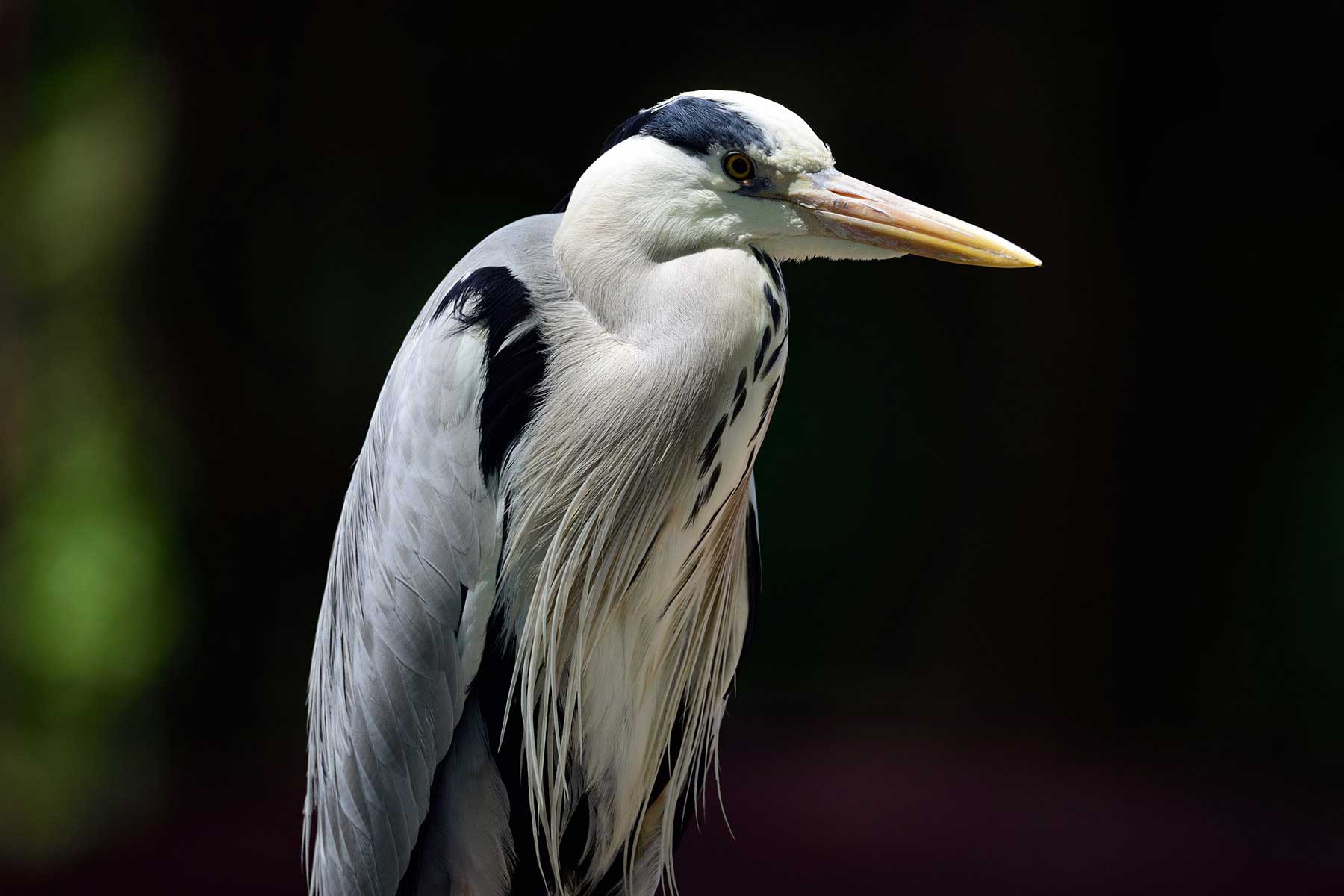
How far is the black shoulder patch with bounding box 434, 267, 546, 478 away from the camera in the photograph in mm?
1031

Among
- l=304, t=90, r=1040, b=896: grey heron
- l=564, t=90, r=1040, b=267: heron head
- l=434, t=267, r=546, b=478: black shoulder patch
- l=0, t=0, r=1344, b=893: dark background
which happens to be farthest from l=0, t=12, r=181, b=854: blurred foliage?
l=564, t=90, r=1040, b=267: heron head

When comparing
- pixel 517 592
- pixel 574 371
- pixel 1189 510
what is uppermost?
pixel 574 371

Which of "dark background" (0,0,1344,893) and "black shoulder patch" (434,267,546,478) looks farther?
"dark background" (0,0,1344,893)

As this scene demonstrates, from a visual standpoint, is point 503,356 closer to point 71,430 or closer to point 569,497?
point 569,497

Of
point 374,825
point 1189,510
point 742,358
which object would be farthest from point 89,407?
point 1189,510

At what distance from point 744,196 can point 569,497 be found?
28 cm

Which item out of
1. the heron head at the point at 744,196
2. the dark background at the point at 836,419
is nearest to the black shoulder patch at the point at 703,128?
the heron head at the point at 744,196

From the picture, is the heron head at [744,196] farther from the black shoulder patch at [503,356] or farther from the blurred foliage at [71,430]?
the blurred foliage at [71,430]

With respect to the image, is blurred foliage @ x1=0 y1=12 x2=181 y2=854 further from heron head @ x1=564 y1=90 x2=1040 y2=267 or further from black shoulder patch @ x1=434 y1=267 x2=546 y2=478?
heron head @ x1=564 y1=90 x2=1040 y2=267

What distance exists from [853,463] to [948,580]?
1.15ft

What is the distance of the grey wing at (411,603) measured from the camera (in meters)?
1.05

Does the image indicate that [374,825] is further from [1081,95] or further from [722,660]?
[1081,95]

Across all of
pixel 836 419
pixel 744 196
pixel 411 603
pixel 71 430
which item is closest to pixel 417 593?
pixel 411 603

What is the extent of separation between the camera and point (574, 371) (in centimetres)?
102
